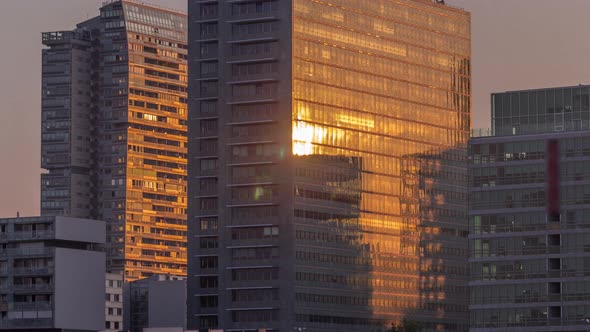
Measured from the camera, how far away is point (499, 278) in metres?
176

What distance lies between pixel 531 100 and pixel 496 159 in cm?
1271

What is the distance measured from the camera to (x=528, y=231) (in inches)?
6816

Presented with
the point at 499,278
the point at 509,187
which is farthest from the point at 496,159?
the point at 499,278

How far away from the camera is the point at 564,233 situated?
171000mm

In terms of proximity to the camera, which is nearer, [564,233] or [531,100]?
[564,233]

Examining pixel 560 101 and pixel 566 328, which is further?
pixel 560 101

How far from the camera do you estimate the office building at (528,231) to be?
170 m

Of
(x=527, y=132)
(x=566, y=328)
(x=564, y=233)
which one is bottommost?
(x=566, y=328)

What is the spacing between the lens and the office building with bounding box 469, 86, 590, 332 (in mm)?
170375

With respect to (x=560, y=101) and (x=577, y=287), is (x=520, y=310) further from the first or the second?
(x=560, y=101)

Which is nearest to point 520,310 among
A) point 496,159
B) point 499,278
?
point 499,278

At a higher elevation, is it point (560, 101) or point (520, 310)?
point (560, 101)

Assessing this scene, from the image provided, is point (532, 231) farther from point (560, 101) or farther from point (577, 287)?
point (560, 101)

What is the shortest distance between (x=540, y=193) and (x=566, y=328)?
16.9 meters
